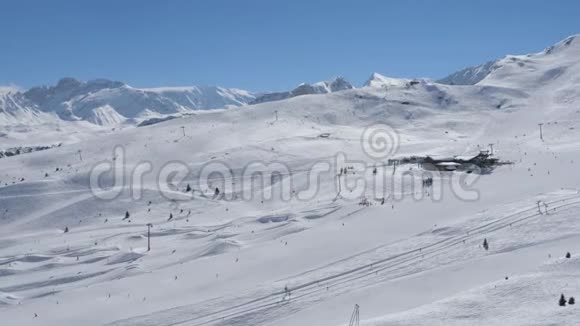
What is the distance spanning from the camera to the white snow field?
21.4 m

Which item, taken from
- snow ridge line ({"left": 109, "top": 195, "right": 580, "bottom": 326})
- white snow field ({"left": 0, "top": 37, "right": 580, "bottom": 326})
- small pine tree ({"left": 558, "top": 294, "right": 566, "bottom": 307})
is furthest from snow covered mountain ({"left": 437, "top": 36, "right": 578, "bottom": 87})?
small pine tree ({"left": 558, "top": 294, "right": 566, "bottom": 307})

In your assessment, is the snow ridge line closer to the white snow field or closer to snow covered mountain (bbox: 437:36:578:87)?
the white snow field

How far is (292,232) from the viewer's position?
34625 mm

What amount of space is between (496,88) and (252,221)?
84.7 meters

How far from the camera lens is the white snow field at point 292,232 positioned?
841 inches

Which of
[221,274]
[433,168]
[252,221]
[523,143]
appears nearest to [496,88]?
[523,143]

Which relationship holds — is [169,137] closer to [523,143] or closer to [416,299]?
[523,143]

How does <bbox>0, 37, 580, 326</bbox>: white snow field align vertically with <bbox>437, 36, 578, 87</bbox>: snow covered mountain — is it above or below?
below

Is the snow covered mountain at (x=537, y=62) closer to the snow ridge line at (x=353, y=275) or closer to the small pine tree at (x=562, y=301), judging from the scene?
the snow ridge line at (x=353, y=275)

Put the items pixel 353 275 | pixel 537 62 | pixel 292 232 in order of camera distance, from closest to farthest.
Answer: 1. pixel 353 275
2. pixel 292 232
3. pixel 537 62

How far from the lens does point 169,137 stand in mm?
85125

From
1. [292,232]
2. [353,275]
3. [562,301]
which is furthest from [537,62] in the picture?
[562,301]

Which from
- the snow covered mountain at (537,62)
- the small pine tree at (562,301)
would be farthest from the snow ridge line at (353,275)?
the snow covered mountain at (537,62)

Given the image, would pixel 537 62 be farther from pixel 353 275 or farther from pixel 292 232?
pixel 353 275
